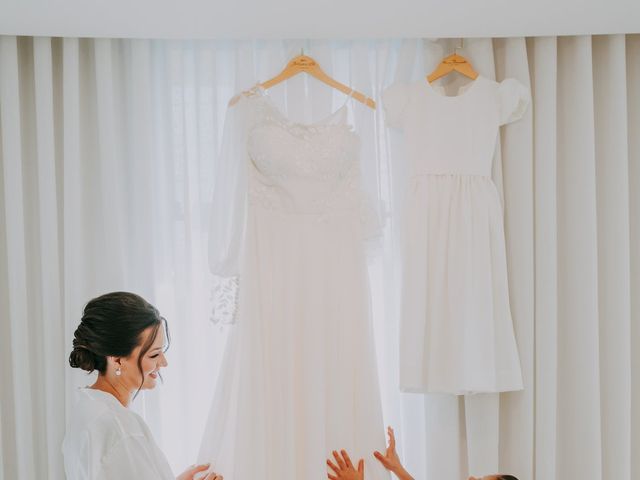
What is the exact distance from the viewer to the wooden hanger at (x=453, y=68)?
2.94m

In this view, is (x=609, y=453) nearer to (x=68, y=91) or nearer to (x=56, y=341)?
(x=56, y=341)

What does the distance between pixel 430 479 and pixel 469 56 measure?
1.57m

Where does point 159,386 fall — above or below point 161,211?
below

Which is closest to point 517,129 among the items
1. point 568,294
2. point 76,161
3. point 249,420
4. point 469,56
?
point 469,56

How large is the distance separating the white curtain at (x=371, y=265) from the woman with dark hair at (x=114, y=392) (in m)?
0.82

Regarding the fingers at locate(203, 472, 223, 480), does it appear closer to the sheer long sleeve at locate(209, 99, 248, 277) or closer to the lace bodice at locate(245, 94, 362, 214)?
the sheer long sleeve at locate(209, 99, 248, 277)

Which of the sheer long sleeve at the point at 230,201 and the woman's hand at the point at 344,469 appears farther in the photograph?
the sheer long sleeve at the point at 230,201

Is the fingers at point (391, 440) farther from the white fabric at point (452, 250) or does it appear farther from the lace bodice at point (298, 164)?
the lace bodice at point (298, 164)

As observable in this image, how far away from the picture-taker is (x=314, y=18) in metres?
2.64

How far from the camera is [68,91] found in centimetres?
294

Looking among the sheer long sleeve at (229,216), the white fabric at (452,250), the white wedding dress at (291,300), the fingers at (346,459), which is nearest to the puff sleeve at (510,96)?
the white fabric at (452,250)

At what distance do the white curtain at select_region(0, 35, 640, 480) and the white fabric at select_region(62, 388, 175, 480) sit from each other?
2.83 feet

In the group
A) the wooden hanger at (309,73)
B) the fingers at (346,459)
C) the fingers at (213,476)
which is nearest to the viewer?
the fingers at (213,476)

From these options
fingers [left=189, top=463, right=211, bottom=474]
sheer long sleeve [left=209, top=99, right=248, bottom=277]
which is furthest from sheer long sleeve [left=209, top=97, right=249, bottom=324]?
fingers [left=189, top=463, right=211, bottom=474]
